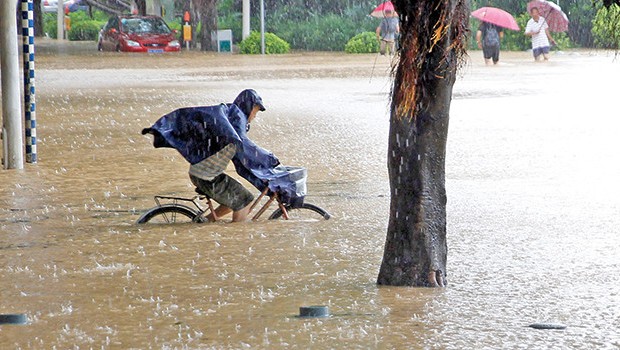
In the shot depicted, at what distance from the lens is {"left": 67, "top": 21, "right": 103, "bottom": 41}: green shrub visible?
5906cm

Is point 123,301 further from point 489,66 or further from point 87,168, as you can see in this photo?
point 489,66

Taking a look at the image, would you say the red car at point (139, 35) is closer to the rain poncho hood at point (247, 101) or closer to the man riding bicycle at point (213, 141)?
the rain poncho hood at point (247, 101)

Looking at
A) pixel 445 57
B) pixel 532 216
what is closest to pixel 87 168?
pixel 532 216

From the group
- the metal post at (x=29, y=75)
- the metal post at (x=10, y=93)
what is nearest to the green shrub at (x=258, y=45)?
the metal post at (x=10, y=93)

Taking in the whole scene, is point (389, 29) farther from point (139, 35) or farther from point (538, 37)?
point (139, 35)

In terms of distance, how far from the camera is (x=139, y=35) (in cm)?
4359

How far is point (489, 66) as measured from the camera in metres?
34.1

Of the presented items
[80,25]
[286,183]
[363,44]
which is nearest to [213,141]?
[286,183]

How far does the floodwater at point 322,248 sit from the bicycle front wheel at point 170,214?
0.43 ft

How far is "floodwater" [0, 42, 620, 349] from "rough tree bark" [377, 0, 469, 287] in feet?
0.72

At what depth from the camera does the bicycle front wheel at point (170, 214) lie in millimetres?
9758

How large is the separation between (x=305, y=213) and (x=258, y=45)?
3308cm

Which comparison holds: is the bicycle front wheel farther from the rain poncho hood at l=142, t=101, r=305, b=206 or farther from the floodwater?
the rain poncho hood at l=142, t=101, r=305, b=206

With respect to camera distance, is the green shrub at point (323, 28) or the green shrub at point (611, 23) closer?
the green shrub at point (611, 23)
